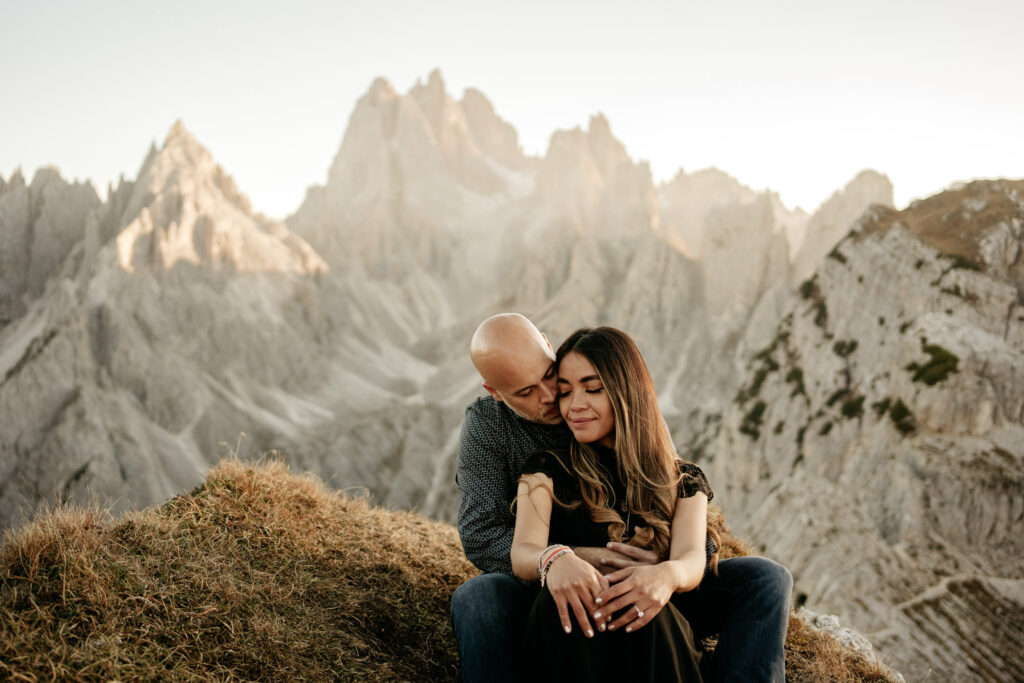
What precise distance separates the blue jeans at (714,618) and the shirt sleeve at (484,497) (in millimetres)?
239

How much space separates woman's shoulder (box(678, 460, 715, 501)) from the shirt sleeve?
116cm

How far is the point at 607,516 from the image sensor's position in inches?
154

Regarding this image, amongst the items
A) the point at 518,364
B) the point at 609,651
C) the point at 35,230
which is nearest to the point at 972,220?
the point at 518,364

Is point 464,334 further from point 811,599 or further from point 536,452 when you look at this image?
point 536,452

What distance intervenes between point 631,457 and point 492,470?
1.02 meters

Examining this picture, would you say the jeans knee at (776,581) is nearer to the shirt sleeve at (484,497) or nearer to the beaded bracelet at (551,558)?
the beaded bracelet at (551,558)

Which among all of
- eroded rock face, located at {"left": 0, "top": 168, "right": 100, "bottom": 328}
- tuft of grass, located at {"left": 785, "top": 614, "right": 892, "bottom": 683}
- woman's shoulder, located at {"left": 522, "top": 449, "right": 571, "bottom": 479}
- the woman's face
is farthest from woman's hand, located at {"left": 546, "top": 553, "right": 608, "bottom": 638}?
eroded rock face, located at {"left": 0, "top": 168, "right": 100, "bottom": 328}

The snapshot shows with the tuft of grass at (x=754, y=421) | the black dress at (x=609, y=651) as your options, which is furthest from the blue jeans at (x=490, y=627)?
the tuft of grass at (x=754, y=421)

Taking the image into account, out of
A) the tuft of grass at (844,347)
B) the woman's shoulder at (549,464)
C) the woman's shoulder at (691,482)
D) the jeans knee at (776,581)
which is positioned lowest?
the jeans knee at (776,581)

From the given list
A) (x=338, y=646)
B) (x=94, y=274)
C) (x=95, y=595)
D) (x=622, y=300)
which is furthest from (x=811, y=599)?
(x=94, y=274)

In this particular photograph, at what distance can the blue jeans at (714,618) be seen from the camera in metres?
3.64

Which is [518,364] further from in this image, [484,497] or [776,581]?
[776,581]

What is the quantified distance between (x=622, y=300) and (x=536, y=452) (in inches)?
3042

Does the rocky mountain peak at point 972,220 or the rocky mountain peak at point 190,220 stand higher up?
the rocky mountain peak at point 190,220
